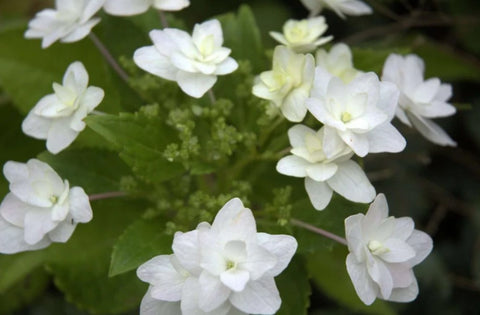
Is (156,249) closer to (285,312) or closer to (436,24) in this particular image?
(285,312)

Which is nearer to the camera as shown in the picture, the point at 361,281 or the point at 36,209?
the point at 361,281

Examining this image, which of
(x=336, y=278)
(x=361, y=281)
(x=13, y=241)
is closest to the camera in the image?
(x=361, y=281)

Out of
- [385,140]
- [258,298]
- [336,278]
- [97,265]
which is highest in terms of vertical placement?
[385,140]

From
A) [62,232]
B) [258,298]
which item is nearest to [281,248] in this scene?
[258,298]

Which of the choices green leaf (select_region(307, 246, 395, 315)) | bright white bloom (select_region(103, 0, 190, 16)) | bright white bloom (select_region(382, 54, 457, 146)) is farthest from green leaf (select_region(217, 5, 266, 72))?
green leaf (select_region(307, 246, 395, 315))

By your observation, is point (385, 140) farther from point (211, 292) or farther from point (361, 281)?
point (211, 292)

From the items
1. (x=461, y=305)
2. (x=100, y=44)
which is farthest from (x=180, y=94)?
(x=461, y=305)

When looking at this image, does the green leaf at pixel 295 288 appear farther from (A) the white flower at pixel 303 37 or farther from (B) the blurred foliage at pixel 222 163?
(A) the white flower at pixel 303 37

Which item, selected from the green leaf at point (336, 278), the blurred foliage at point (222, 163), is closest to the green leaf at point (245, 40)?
the blurred foliage at point (222, 163)
